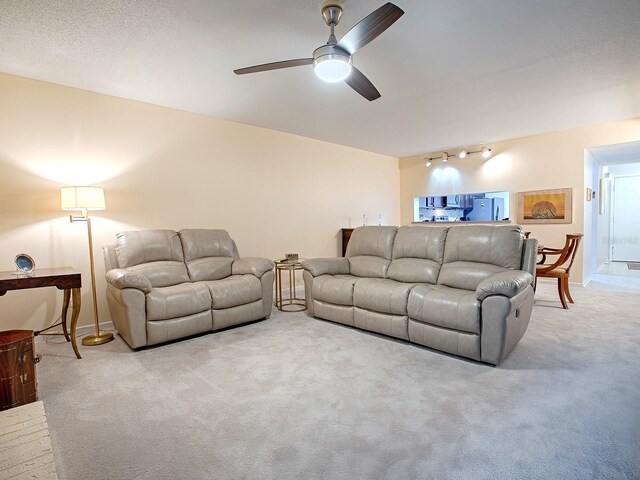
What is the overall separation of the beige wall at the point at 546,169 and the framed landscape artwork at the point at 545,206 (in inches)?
3.4

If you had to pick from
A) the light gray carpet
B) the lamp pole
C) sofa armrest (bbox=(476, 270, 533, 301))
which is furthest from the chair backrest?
the lamp pole

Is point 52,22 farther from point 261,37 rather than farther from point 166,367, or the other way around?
point 166,367

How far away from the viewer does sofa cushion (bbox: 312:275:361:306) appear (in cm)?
345

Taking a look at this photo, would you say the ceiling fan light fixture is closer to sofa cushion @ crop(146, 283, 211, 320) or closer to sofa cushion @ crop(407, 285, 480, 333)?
sofa cushion @ crop(407, 285, 480, 333)

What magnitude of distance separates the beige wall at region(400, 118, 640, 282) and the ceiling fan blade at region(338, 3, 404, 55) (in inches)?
195

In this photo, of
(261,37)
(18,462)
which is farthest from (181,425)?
(261,37)

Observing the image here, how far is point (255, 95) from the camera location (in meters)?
3.59

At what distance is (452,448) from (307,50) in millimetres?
2919

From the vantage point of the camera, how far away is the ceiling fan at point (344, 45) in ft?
5.82

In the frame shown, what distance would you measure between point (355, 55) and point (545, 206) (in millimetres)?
4625

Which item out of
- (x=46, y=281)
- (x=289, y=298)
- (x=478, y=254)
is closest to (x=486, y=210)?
(x=478, y=254)

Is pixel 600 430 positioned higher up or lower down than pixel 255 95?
lower down

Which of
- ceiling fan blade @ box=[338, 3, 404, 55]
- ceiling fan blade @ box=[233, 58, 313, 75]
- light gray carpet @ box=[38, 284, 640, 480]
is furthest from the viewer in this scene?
ceiling fan blade @ box=[233, 58, 313, 75]

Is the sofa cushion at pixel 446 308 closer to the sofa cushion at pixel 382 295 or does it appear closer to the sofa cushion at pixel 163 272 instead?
the sofa cushion at pixel 382 295
